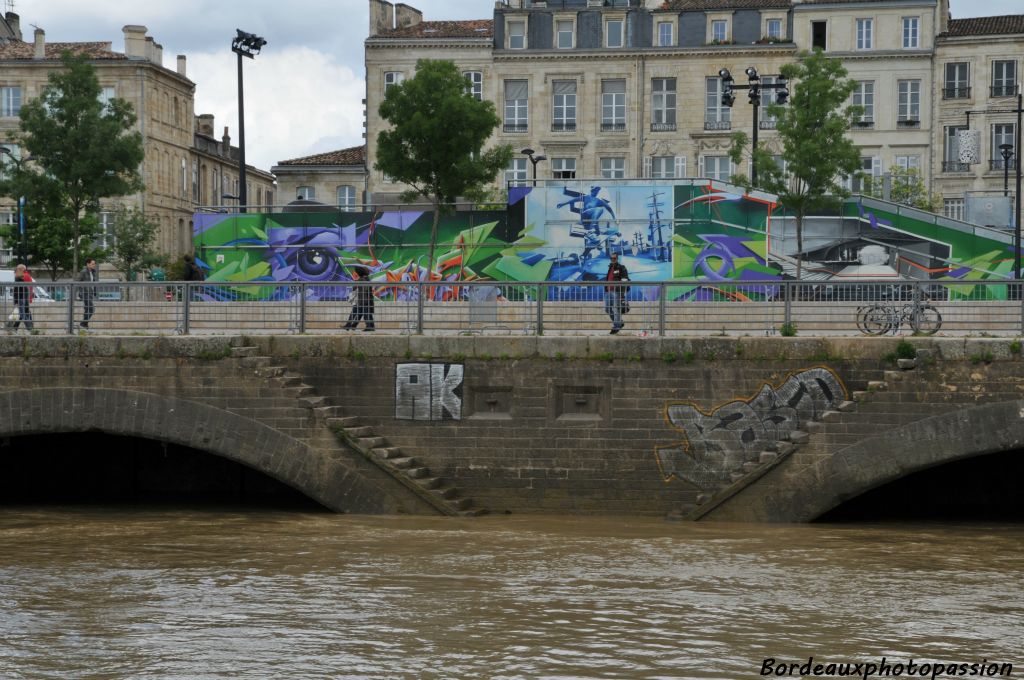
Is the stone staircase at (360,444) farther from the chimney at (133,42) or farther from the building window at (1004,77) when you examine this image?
the chimney at (133,42)

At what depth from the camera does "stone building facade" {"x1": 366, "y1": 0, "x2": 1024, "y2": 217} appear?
6444 centimetres

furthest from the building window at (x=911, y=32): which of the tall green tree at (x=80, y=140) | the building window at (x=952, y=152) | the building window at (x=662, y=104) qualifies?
the tall green tree at (x=80, y=140)

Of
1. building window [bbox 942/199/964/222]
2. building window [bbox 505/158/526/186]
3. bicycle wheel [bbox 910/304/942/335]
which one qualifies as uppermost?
building window [bbox 505/158/526/186]

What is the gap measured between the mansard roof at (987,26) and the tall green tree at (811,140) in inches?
960

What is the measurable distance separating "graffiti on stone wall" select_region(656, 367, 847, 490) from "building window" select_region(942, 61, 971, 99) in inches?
1820

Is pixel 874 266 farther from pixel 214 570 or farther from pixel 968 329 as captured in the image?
pixel 214 570

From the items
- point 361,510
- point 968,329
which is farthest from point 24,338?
point 968,329

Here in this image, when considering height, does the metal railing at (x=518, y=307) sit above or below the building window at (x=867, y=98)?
below

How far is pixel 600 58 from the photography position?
216ft

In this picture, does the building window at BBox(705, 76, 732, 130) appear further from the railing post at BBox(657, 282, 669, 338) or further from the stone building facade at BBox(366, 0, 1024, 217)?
the railing post at BBox(657, 282, 669, 338)

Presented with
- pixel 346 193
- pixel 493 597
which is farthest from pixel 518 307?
pixel 346 193

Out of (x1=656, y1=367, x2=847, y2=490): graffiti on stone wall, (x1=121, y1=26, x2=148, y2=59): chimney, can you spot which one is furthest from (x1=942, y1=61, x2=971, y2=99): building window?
(x1=656, y1=367, x2=847, y2=490): graffiti on stone wall

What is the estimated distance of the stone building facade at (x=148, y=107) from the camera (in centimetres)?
7338

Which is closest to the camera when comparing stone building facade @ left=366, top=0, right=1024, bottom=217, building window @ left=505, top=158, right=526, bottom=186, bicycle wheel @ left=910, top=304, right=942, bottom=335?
bicycle wheel @ left=910, top=304, right=942, bottom=335
